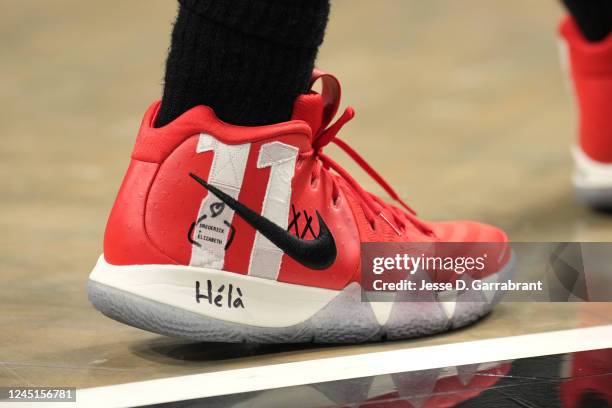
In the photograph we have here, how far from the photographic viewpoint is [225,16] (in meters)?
0.87

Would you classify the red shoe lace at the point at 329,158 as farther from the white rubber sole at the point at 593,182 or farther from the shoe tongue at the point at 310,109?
the white rubber sole at the point at 593,182

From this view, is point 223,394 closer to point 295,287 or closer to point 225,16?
point 295,287

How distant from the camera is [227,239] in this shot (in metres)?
0.89

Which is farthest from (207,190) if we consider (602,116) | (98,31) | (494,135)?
(98,31)

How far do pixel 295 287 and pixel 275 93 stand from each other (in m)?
0.18

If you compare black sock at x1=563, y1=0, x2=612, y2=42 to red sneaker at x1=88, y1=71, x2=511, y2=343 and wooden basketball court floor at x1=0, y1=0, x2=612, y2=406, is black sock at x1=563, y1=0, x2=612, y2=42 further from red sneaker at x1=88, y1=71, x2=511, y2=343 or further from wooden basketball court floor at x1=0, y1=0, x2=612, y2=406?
red sneaker at x1=88, y1=71, x2=511, y2=343

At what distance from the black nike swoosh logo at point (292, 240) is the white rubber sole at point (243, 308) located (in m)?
0.03

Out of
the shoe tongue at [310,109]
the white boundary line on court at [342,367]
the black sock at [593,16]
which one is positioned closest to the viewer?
the white boundary line on court at [342,367]

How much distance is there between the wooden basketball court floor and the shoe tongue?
0.70 feet

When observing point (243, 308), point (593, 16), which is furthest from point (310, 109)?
point (593, 16)

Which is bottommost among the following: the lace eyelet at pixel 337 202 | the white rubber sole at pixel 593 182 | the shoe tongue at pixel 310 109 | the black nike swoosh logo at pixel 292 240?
the black nike swoosh logo at pixel 292 240

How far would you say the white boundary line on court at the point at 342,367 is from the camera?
0.80 m

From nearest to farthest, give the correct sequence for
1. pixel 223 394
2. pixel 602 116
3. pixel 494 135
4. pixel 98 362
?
pixel 223 394, pixel 98 362, pixel 602 116, pixel 494 135

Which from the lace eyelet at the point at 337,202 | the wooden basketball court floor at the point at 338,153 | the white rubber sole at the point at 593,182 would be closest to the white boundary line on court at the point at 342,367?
the wooden basketball court floor at the point at 338,153
